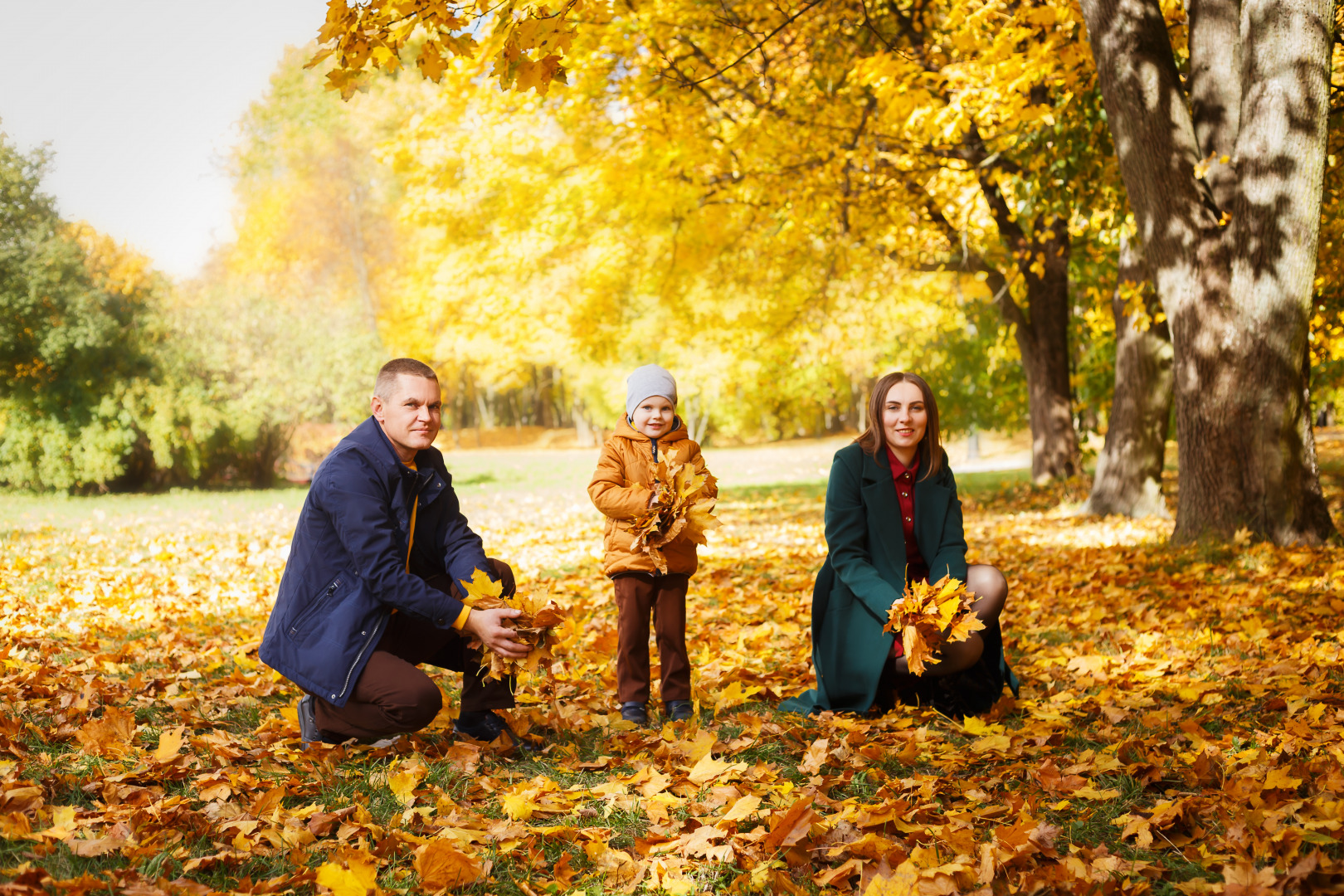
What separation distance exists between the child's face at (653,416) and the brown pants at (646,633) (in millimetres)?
635

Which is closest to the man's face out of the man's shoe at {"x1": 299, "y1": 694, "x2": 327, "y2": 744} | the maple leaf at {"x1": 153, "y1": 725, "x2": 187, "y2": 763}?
the man's shoe at {"x1": 299, "y1": 694, "x2": 327, "y2": 744}

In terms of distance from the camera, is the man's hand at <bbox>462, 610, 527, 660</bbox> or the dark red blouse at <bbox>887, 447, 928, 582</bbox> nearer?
the man's hand at <bbox>462, 610, 527, 660</bbox>

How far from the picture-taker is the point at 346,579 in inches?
140

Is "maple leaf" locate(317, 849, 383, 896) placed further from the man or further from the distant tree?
the distant tree

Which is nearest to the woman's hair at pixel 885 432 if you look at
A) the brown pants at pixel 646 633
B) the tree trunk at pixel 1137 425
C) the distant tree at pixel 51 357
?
the brown pants at pixel 646 633

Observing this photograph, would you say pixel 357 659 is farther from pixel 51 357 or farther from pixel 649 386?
pixel 51 357

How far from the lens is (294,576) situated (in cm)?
361

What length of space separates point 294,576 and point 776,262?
12374 millimetres

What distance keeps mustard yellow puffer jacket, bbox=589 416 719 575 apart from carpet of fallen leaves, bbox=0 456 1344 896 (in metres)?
0.40

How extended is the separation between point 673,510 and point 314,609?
1458 mm

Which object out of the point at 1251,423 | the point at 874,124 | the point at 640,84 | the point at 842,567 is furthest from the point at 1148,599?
the point at 640,84

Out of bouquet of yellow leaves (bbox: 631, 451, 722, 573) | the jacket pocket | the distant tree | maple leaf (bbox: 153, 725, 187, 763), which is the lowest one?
maple leaf (bbox: 153, 725, 187, 763)

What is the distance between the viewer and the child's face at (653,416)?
4.25 m

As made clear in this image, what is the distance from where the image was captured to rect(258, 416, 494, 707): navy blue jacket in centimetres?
349
